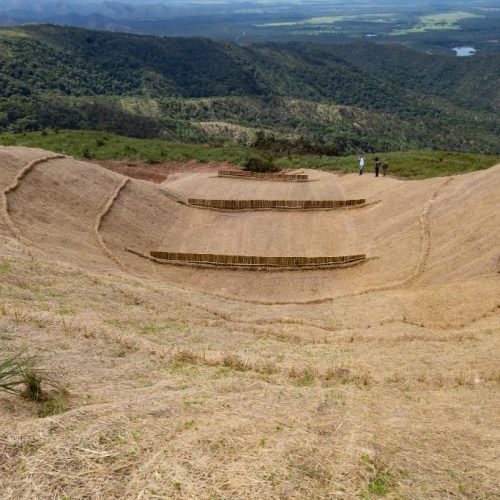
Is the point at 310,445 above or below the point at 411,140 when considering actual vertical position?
above

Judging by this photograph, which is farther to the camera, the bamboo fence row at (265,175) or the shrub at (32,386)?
the bamboo fence row at (265,175)

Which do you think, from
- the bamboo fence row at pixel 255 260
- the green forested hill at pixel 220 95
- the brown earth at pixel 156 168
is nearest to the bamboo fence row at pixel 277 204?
the bamboo fence row at pixel 255 260

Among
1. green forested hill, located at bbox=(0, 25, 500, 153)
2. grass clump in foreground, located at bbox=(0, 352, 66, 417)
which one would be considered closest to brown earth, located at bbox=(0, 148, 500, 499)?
grass clump in foreground, located at bbox=(0, 352, 66, 417)

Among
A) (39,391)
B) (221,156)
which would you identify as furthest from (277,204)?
(39,391)

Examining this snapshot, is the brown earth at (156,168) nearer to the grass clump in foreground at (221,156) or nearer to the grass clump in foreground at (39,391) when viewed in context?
the grass clump in foreground at (221,156)

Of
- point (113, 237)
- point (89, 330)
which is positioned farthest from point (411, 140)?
point (89, 330)

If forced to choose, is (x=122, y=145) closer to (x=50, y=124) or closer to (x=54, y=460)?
(x=50, y=124)
